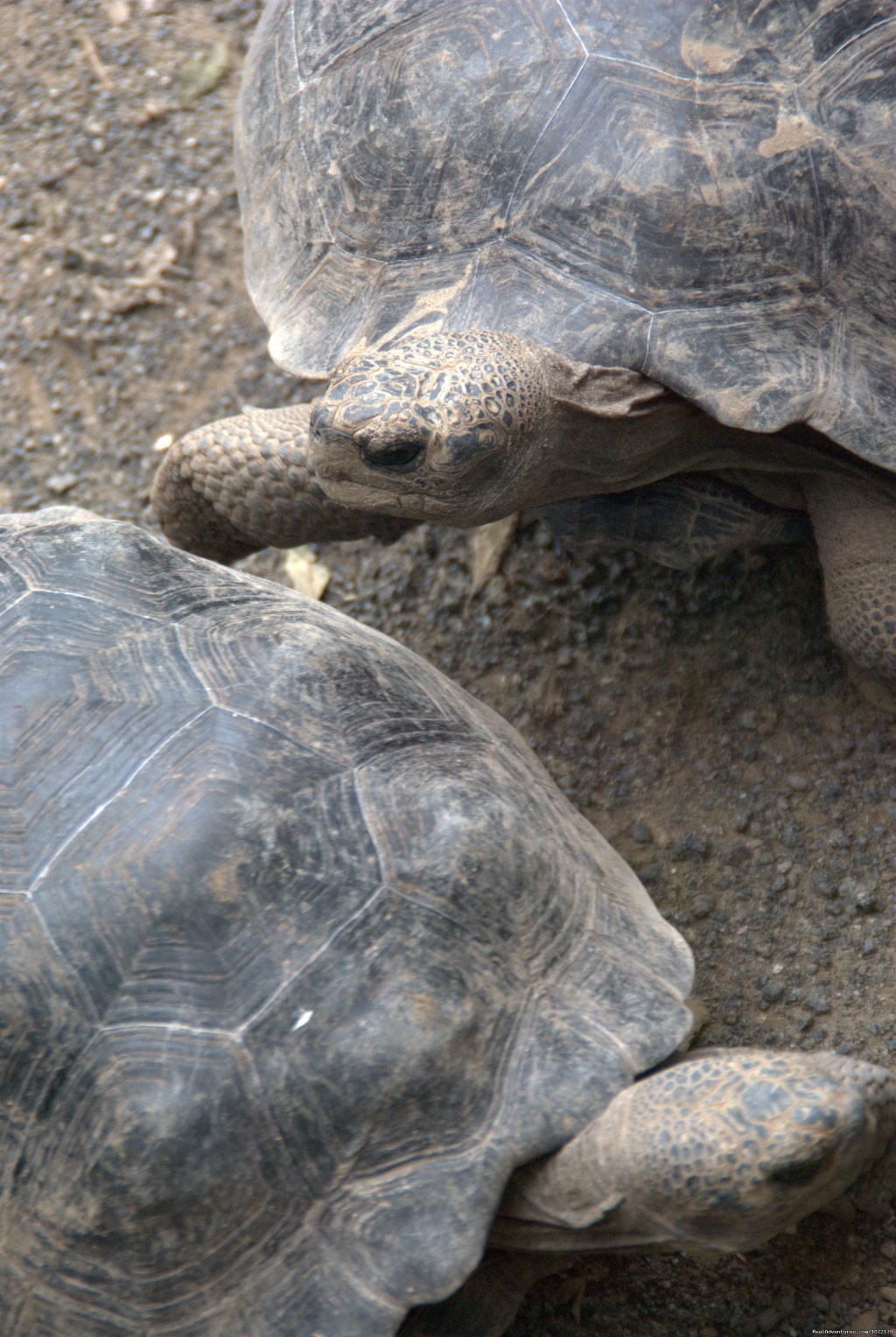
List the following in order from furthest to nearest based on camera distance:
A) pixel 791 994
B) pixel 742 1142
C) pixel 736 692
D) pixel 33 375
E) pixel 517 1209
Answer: pixel 33 375 < pixel 736 692 < pixel 791 994 < pixel 517 1209 < pixel 742 1142

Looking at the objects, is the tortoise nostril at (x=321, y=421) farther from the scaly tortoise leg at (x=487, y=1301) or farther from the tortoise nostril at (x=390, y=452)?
the scaly tortoise leg at (x=487, y=1301)

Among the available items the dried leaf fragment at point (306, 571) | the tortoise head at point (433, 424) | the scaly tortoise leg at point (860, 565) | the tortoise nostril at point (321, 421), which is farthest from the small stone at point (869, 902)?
the dried leaf fragment at point (306, 571)

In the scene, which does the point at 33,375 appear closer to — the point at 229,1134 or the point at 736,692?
the point at 736,692

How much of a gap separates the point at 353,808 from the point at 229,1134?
47 centimetres

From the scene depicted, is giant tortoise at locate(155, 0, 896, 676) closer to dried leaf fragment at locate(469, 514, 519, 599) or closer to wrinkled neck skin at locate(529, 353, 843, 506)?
wrinkled neck skin at locate(529, 353, 843, 506)

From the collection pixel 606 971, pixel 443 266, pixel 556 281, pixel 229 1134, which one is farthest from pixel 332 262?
pixel 229 1134

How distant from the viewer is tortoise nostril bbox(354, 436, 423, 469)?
1852 millimetres

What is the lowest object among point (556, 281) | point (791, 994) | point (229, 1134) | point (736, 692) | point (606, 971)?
point (791, 994)

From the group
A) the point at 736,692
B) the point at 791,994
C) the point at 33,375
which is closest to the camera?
the point at 791,994

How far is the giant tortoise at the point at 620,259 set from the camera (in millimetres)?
1964

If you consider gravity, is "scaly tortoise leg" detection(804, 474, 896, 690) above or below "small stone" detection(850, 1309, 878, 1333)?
above

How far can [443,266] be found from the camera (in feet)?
7.10

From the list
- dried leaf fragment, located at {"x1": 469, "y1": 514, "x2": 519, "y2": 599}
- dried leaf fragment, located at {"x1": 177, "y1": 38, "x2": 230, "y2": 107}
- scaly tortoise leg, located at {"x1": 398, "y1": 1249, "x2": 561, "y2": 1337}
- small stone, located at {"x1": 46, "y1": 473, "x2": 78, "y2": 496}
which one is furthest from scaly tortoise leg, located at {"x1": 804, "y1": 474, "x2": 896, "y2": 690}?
dried leaf fragment, located at {"x1": 177, "y1": 38, "x2": 230, "y2": 107}

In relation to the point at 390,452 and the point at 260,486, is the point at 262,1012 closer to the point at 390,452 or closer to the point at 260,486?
the point at 390,452
